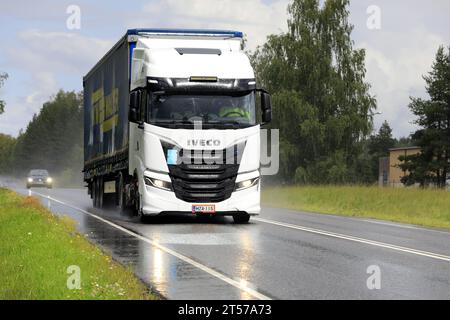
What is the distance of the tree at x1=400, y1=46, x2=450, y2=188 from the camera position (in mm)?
65062

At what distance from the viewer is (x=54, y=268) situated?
9438mm

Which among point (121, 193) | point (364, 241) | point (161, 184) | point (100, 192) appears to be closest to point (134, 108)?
point (161, 184)

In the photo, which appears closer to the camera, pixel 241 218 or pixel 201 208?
pixel 201 208

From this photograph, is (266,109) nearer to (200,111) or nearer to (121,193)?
(200,111)

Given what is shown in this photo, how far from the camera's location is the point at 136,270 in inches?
392

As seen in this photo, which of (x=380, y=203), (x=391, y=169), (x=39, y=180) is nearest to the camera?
(x=380, y=203)

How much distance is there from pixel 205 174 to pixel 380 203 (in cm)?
1268

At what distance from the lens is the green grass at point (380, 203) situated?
77.8ft

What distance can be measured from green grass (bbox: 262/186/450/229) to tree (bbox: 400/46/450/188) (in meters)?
32.9

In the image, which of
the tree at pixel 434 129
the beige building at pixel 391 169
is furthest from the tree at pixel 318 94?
the beige building at pixel 391 169

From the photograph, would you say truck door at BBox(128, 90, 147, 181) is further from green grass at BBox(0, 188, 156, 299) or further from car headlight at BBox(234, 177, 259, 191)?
green grass at BBox(0, 188, 156, 299)
